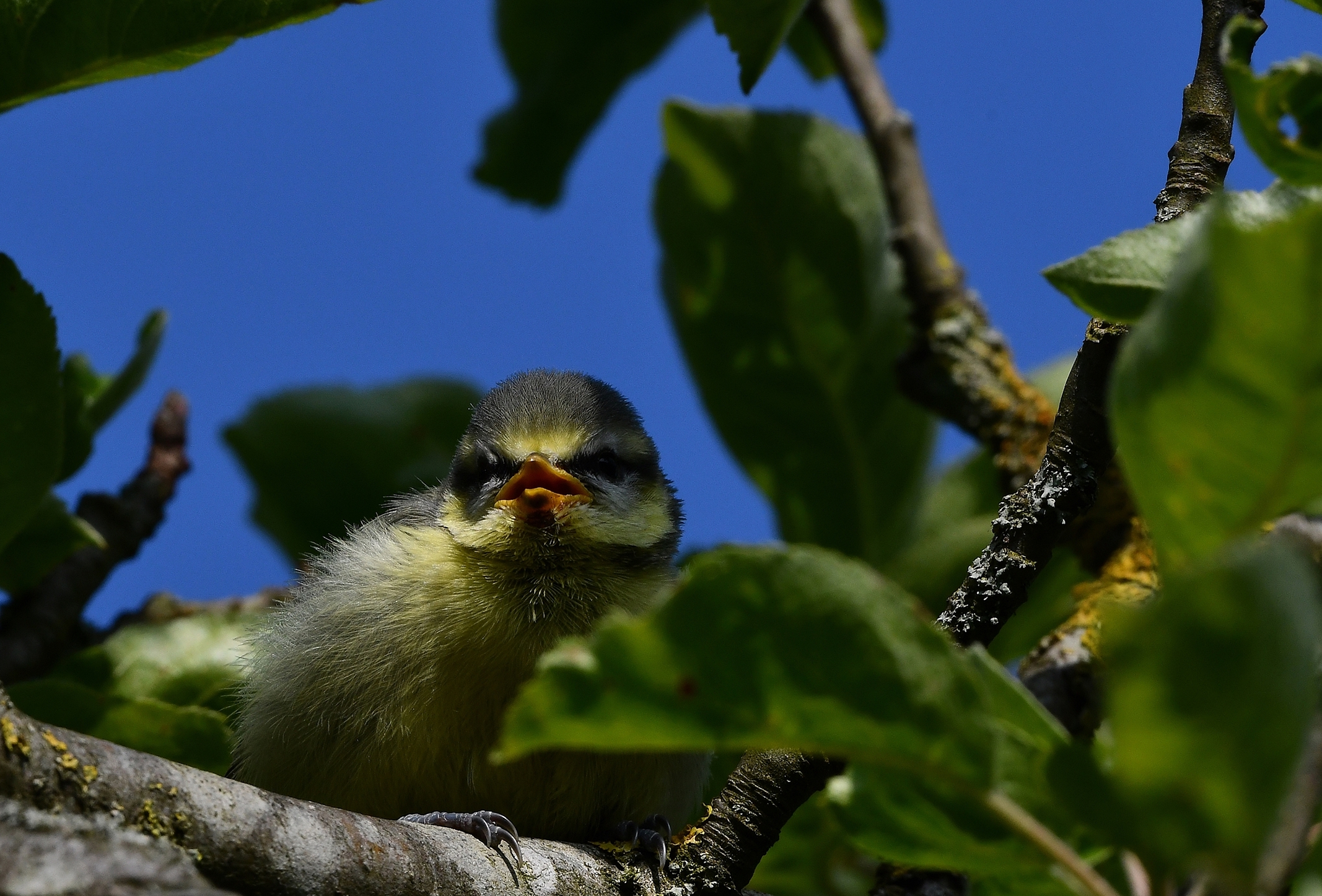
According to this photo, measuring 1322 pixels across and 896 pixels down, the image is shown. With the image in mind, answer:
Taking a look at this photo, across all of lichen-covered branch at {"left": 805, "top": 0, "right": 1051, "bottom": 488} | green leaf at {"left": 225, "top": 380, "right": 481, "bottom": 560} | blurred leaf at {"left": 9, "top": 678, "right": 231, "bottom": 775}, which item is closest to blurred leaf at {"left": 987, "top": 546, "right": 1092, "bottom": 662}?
lichen-covered branch at {"left": 805, "top": 0, "right": 1051, "bottom": 488}

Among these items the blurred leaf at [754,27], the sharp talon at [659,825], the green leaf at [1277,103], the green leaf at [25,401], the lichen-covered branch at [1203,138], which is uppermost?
the blurred leaf at [754,27]

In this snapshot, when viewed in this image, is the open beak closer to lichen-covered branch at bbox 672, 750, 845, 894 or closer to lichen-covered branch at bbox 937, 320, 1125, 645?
lichen-covered branch at bbox 672, 750, 845, 894

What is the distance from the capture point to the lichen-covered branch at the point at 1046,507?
6.65ft

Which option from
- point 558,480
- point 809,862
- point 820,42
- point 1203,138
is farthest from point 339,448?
point 1203,138

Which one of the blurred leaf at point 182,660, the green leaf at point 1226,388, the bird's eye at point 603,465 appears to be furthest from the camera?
the bird's eye at point 603,465

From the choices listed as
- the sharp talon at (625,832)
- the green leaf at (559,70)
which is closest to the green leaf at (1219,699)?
the sharp talon at (625,832)

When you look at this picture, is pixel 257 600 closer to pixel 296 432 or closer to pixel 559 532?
pixel 296 432

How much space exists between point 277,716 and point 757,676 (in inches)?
88.1

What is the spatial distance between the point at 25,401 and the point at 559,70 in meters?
2.83

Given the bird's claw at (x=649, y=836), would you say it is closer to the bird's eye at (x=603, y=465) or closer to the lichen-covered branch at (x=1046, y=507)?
the lichen-covered branch at (x=1046, y=507)

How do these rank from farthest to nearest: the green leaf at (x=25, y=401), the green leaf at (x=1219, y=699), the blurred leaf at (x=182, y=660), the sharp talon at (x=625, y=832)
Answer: the blurred leaf at (x=182, y=660)
the sharp talon at (x=625, y=832)
the green leaf at (x=25, y=401)
the green leaf at (x=1219, y=699)

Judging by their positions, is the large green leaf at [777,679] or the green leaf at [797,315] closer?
the large green leaf at [777,679]

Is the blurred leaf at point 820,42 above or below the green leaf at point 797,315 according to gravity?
above

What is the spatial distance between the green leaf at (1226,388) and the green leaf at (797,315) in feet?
9.78
